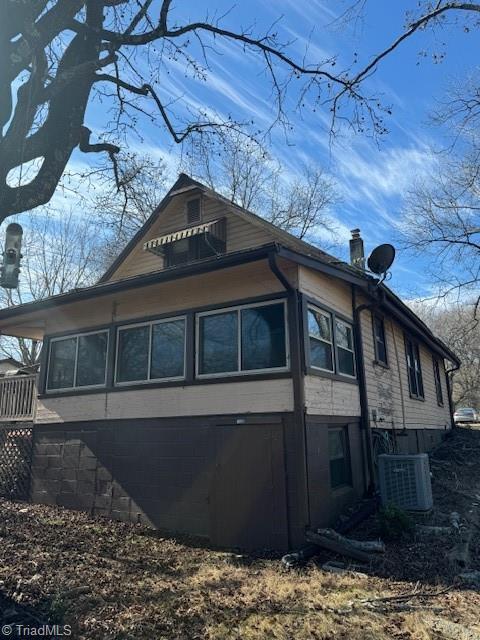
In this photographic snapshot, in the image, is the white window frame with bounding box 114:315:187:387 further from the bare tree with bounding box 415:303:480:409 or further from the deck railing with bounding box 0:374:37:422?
the bare tree with bounding box 415:303:480:409

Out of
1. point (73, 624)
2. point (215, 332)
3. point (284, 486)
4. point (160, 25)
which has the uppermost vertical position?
point (160, 25)

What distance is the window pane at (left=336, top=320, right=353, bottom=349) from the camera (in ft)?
29.2

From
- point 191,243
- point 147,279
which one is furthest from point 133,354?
point 191,243

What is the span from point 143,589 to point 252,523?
212 centimetres

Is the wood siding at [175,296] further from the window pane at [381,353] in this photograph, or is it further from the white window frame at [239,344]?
the window pane at [381,353]

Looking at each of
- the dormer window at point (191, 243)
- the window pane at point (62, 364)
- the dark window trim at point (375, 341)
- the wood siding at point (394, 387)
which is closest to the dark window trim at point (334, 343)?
the wood siding at point (394, 387)

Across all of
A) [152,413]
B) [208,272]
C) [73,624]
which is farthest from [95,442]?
[73,624]

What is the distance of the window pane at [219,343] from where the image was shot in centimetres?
793

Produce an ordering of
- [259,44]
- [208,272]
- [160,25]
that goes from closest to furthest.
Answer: [160,25]
[259,44]
[208,272]

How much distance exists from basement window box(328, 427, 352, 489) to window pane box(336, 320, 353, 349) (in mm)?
1576

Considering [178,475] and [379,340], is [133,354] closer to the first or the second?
[178,475]

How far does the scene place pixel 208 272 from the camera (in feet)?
25.2

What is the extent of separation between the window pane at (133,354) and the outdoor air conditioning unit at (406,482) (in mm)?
4655

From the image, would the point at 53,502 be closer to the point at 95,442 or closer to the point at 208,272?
the point at 95,442
